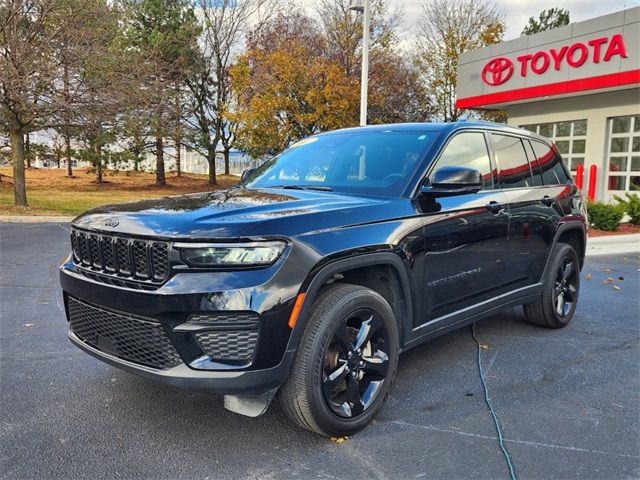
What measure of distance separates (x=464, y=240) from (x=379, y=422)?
54.4 inches

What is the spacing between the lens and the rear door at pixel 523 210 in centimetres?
434

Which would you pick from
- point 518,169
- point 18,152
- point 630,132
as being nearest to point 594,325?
point 518,169

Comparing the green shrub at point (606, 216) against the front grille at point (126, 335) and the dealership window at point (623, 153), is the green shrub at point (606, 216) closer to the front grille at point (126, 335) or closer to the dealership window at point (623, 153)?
the dealership window at point (623, 153)

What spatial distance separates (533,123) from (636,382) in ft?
59.7

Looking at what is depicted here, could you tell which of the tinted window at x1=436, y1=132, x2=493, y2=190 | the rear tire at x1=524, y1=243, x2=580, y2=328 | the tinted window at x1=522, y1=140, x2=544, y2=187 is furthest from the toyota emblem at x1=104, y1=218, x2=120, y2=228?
the rear tire at x1=524, y1=243, x2=580, y2=328

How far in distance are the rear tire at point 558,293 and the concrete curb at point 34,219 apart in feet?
42.1

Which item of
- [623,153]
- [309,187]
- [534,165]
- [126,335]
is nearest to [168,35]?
[623,153]

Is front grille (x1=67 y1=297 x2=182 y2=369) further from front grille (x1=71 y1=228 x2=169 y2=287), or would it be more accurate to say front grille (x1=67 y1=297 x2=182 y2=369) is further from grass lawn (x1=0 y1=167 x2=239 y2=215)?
grass lawn (x1=0 y1=167 x2=239 y2=215)

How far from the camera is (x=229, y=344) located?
2596 mm

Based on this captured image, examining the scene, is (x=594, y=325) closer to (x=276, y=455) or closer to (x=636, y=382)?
(x=636, y=382)

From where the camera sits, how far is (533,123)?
66.4ft

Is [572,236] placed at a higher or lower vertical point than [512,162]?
lower

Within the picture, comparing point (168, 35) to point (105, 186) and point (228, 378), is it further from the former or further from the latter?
point (228, 378)

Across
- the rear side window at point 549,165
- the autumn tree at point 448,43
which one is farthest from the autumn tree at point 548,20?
the rear side window at point 549,165
